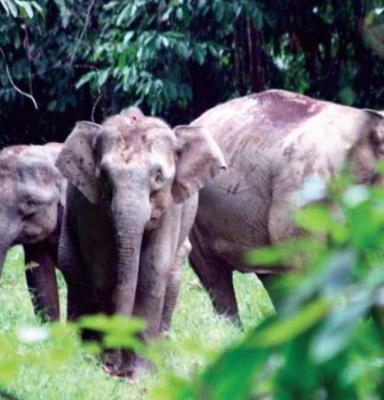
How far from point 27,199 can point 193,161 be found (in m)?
2.47

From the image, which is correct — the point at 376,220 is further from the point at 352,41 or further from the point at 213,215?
the point at 352,41

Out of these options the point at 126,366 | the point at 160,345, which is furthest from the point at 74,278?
the point at 160,345

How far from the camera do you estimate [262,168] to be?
29.8ft

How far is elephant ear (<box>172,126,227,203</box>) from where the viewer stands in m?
8.00

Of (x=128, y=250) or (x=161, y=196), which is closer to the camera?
(x=128, y=250)

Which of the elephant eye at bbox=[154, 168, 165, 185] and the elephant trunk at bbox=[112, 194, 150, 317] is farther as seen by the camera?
the elephant eye at bbox=[154, 168, 165, 185]

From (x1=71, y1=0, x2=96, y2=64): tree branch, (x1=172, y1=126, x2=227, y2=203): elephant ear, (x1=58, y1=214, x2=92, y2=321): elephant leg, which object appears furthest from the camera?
(x1=71, y1=0, x2=96, y2=64): tree branch

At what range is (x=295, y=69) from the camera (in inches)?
654

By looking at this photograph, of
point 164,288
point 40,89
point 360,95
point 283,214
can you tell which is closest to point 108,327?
point 164,288

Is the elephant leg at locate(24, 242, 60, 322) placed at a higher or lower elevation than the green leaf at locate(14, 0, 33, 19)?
lower

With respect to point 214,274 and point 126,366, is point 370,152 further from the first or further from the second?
point 126,366

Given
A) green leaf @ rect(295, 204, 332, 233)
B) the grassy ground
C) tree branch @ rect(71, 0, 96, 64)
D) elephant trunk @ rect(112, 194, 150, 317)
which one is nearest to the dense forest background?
tree branch @ rect(71, 0, 96, 64)

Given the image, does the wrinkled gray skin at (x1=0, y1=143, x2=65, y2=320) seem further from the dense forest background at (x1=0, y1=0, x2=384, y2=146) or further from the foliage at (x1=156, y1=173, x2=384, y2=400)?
the foliage at (x1=156, y1=173, x2=384, y2=400)

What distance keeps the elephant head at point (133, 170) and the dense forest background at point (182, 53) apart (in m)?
6.10
